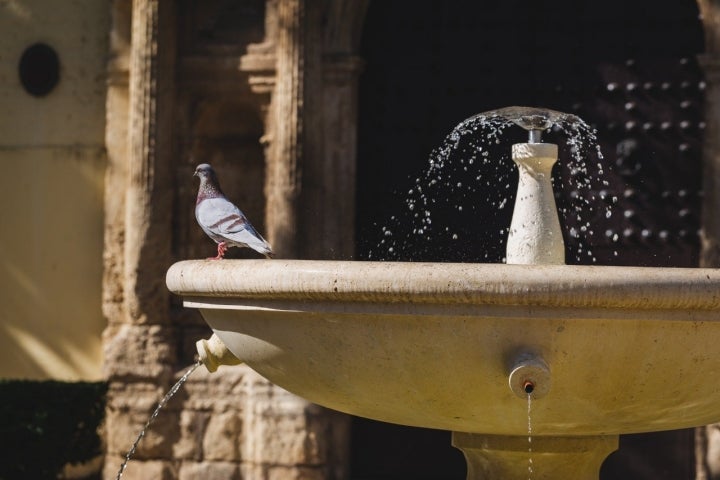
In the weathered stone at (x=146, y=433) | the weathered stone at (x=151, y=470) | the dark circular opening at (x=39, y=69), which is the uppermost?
the dark circular opening at (x=39, y=69)

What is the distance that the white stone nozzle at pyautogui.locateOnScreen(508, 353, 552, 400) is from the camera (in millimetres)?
3445

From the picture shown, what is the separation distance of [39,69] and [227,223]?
12.8 feet

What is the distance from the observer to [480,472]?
417cm

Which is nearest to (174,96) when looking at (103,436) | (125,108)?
(125,108)

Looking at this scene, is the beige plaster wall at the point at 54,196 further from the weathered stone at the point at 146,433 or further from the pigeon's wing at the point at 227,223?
the pigeon's wing at the point at 227,223

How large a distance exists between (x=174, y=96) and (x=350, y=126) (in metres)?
1.07

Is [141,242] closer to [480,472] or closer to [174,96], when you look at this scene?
[174,96]

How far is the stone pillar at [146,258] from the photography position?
751 centimetres

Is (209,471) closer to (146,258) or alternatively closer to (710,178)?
(146,258)

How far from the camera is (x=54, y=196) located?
814 centimetres

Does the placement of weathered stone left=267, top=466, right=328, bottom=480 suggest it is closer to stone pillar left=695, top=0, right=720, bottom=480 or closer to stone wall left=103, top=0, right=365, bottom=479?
stone wall left=103, top=0, right=365, bottom=479

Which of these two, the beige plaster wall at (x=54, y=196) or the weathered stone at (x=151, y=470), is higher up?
the beige plaster wall at (x=54, y=196)

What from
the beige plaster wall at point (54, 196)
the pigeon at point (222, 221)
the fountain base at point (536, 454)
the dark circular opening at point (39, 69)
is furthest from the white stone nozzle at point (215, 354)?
the dark circular opening at point (39, 69)

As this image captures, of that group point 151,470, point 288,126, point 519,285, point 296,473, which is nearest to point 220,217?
point 519,285
